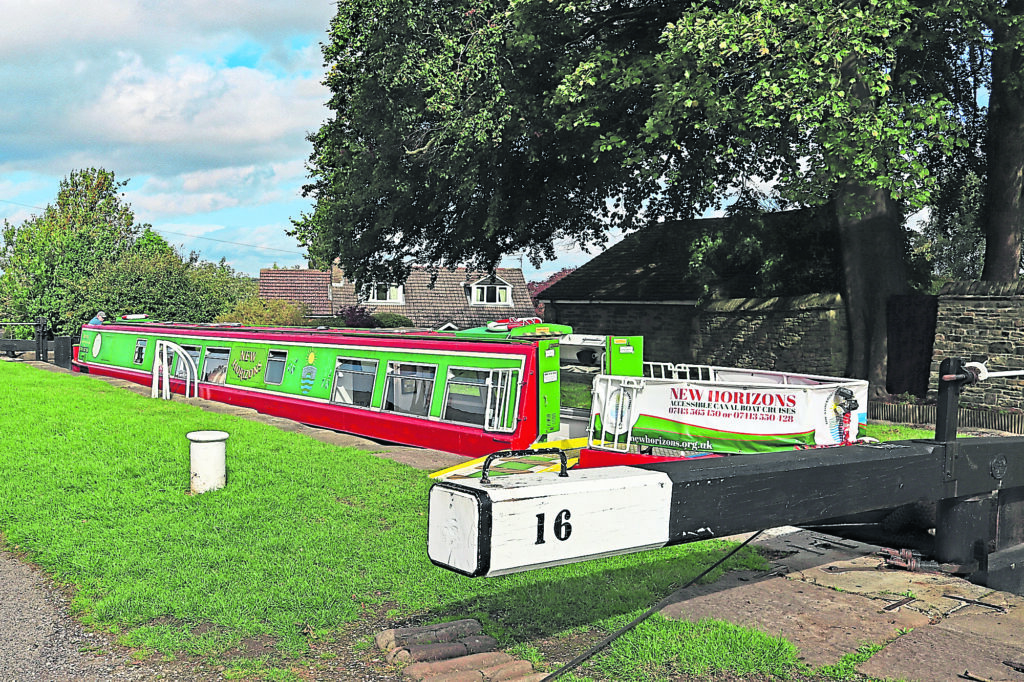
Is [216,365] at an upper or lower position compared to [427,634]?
upper

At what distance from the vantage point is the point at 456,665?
16.5 feet

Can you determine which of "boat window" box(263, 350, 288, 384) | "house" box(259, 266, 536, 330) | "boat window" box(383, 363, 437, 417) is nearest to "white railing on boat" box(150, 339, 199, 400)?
"boat window" box(263, 350, 288, 384)

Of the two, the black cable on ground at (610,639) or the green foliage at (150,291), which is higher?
the green foliage at (150,291)

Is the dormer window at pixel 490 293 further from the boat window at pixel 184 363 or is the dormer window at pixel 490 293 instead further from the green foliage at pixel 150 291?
the boat window at pixel 184 363

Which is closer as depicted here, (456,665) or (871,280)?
(456,665)

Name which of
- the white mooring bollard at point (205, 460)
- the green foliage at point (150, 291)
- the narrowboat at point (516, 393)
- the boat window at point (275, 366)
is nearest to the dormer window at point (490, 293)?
the green foliage at point (150, 291)

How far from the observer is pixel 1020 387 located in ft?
62.1

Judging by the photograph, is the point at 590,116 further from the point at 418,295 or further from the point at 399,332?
the point at 418,295

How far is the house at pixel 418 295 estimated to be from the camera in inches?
2084

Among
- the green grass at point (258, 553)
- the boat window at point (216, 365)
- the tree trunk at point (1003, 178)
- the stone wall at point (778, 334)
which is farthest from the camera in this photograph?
the stone wall at point (778, 334)

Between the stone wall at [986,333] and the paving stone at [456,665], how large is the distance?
17138 mm

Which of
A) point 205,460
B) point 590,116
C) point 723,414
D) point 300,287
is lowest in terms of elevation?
point 205,460

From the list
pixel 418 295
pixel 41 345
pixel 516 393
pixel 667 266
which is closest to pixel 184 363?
pixel 516 393

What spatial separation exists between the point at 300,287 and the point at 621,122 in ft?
123
